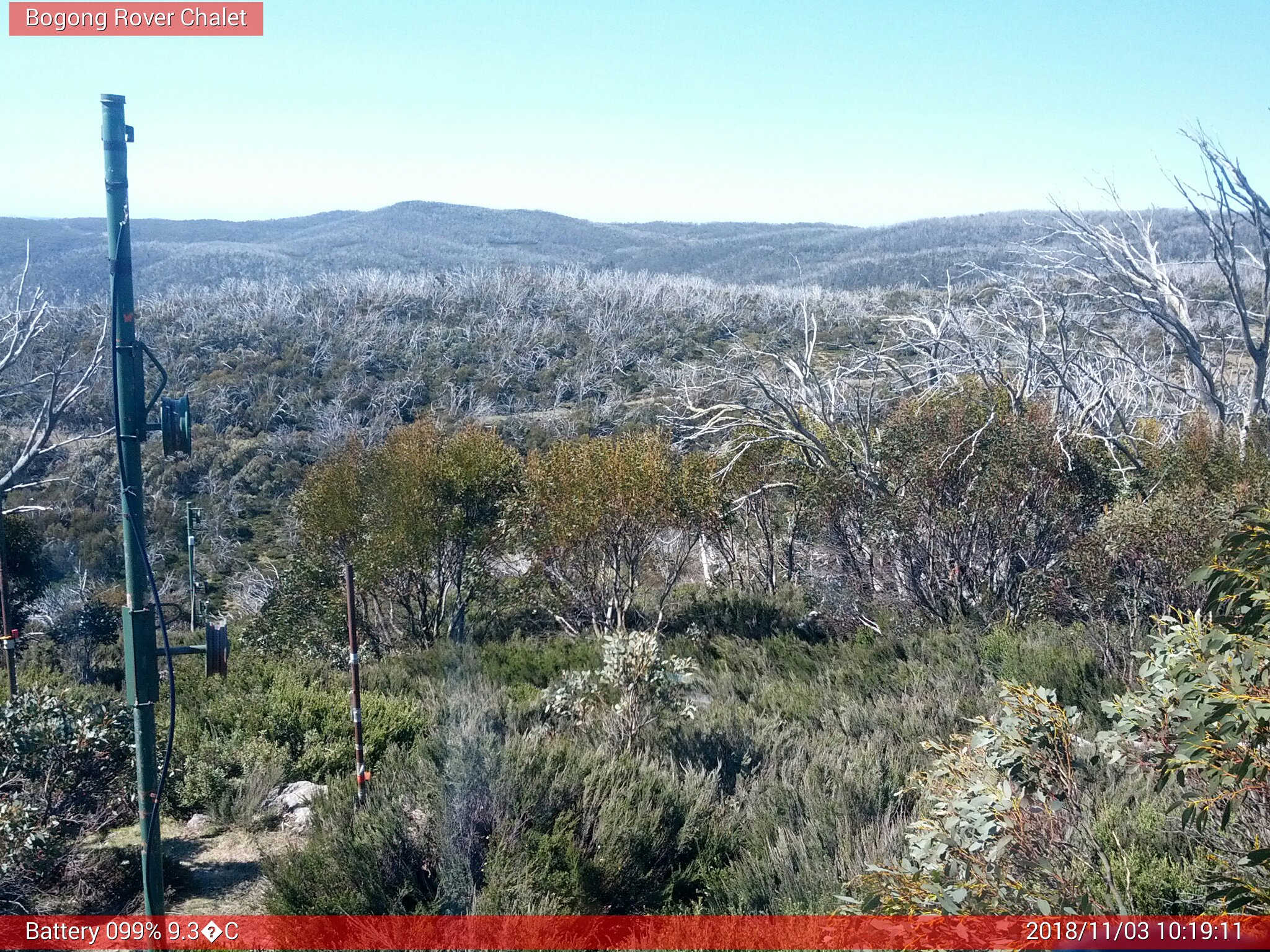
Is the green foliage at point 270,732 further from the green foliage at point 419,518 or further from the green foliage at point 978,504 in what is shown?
the green foliage at point 978,504

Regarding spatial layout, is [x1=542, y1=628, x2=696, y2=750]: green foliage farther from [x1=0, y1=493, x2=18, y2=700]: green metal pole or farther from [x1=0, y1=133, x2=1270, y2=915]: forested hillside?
[x1=0, y1=493, x2=18, y2=700]: green metal pole

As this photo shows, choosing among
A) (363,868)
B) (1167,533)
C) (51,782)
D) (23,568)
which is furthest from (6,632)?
(1167,533)

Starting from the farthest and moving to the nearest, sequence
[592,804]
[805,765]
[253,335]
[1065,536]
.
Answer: [253,335]
[1065,536]
[805,765]
[592,804]

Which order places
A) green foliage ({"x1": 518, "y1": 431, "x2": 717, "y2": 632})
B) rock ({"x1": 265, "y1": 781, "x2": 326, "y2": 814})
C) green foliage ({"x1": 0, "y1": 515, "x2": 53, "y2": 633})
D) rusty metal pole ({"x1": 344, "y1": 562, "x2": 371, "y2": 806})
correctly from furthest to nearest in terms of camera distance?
1. green foliage ({"x1": 0, "y1": 515, "x2": 53, "y2": 633})
2. green foliage ({"x1": 518, "y1": 431, "x2": 717, "y2": 632})
3. rock ({"x1": 265, "y1": 781, "x2": 326, "y2": 814})
4. rusty metal pole ({"x1": 344, "y1": 562, "x2": 371, "y2": 806})

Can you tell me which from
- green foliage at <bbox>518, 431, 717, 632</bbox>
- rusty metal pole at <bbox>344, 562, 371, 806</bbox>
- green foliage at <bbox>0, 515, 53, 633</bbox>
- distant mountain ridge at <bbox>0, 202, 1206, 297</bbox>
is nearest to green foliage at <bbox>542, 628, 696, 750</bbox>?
rusty metal pole at <bbox>344, 562, 371, 806</bbox>

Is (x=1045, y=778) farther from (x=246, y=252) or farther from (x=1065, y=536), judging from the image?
(x=246, y=252)

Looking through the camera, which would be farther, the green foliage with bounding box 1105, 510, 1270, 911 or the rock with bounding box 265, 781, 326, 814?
the rock with bounding box 265, 781, 326, 814

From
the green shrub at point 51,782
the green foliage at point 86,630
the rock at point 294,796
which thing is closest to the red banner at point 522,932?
the green shrub at point 51,782

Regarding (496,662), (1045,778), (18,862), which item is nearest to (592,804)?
(1045,778)
